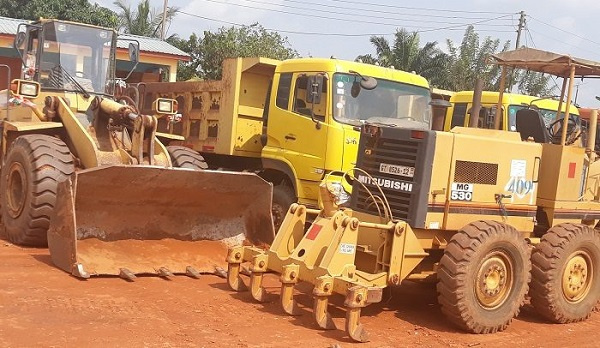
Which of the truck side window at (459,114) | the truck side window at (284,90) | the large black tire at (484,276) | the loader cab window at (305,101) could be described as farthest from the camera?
the truck side window at (459,114)

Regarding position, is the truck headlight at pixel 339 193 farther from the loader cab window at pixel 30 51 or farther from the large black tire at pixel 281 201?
the loader cab window at pixel 30 51

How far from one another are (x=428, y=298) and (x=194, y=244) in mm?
2786

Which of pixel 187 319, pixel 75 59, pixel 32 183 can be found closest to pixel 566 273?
pixel 187 319

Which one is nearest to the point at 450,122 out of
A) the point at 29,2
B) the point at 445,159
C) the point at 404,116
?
the point at 404,116

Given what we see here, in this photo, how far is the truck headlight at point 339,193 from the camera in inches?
288

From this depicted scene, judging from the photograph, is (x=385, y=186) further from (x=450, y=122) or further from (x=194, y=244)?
(x=450, y=122)

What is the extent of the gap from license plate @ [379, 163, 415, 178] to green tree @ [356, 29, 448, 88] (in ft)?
67.5

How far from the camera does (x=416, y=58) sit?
27859 mm

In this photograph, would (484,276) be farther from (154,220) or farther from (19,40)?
(19,40)

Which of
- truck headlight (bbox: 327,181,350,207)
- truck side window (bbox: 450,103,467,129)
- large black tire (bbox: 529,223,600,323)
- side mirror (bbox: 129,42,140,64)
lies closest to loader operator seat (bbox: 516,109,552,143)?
large black tire (bbox: 529,223,600,323)

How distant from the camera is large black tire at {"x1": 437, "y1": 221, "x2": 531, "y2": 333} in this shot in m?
6.64

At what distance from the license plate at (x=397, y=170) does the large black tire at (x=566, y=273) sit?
1593 millimetres

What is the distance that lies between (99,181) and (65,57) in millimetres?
2937

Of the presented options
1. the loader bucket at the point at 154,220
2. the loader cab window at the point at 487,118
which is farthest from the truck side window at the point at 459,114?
the loader bucket at the point at 154,220
